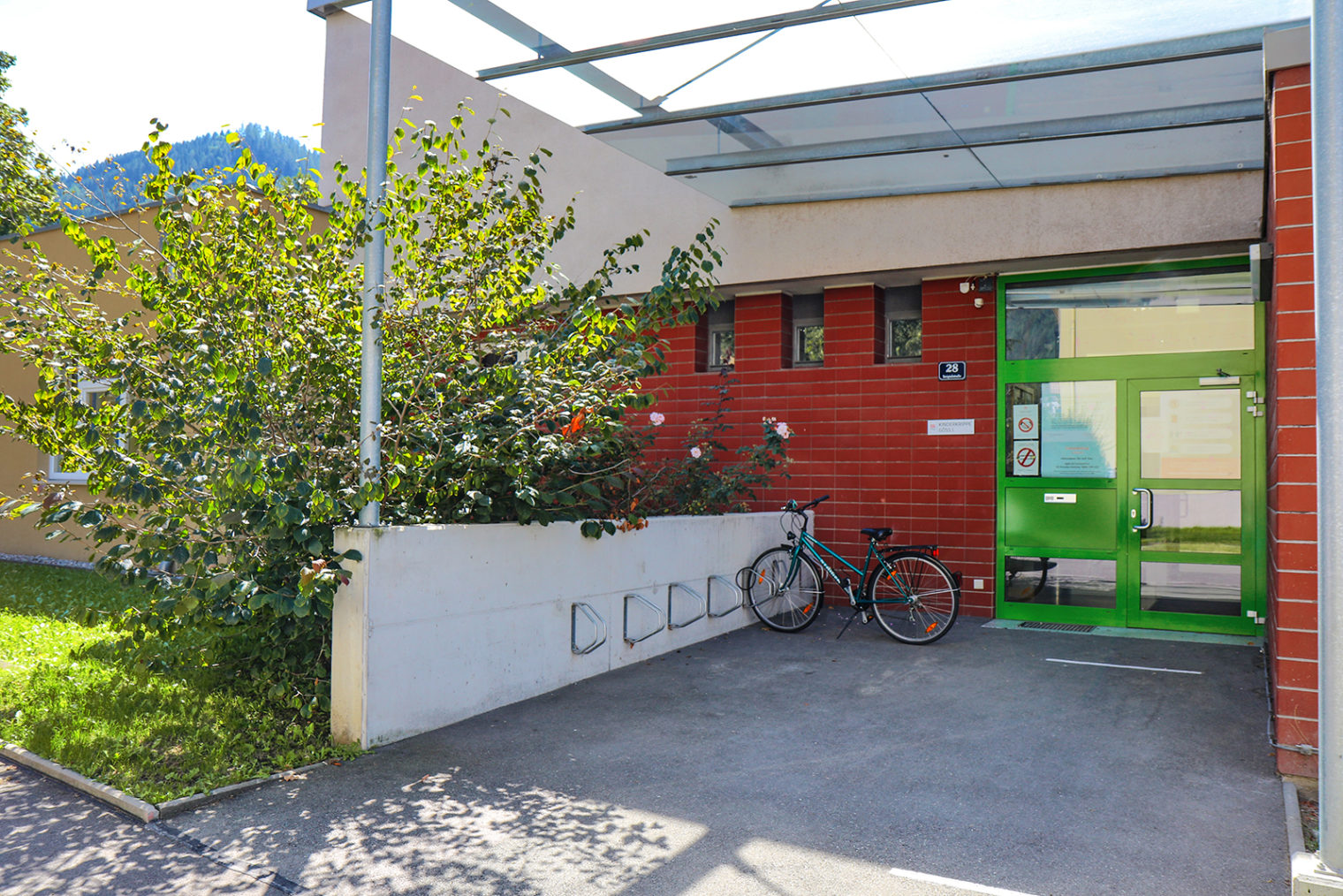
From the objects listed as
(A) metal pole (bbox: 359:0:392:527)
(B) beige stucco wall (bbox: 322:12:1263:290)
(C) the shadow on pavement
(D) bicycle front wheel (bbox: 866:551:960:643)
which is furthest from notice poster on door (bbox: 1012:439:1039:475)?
(A) metal pole (bbox: 359:0:392:527)

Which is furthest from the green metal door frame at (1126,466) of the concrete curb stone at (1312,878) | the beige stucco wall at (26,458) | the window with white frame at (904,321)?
the beige stucco wall at (26,458)

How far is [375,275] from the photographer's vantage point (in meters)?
4.77

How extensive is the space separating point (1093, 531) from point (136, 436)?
700 centimetres

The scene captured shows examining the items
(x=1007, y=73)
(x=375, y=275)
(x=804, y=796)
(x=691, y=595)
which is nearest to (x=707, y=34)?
(x=1007, y=73)

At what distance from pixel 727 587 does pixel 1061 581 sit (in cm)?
289

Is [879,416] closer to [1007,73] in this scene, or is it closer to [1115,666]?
[1115,666]

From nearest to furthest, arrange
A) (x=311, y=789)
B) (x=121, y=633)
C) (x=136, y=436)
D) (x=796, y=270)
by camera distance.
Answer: (x=311, y=789) < (x=136, y=436) < (x=121, y=633) < (x=796, y=270)

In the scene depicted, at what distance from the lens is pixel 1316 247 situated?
273 centimetres

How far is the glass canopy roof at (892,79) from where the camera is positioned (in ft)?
16.9

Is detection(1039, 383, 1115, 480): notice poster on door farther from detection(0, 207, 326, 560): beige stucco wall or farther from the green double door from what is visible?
detection(0, 207, 326, 560): beige stucco wall

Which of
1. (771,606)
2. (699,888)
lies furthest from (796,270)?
(699,888)

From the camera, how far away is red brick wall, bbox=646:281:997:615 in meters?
8.52

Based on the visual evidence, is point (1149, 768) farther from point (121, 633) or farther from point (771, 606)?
point (121, 633)

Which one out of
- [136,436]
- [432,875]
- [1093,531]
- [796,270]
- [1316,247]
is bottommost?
[432,875]
